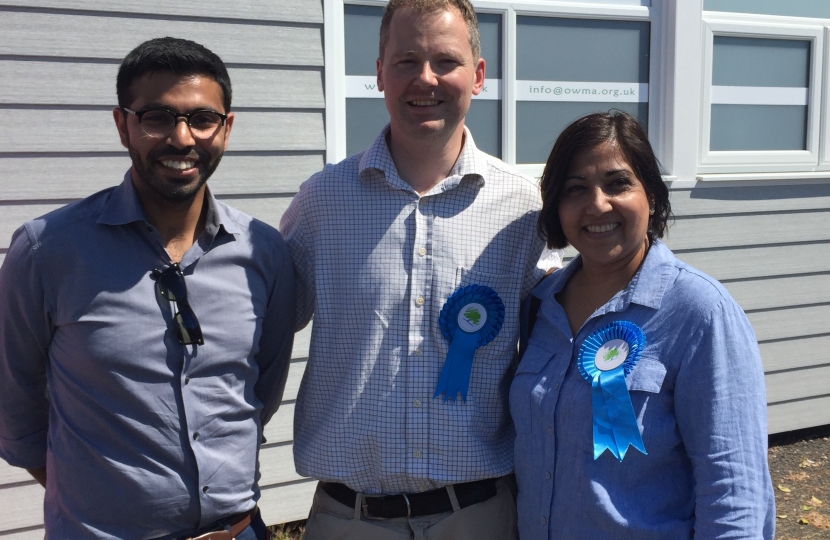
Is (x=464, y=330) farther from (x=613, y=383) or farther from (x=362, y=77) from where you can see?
(x=362, y=77)

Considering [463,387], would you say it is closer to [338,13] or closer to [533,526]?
[533,526]

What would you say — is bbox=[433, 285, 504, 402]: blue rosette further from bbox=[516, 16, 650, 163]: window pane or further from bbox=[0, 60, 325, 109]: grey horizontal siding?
bbox=[516, 16, 650, 163]: window pane

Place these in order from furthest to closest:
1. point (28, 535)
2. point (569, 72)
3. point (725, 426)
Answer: point (569, 72) < point (28, 535) < point (725, 426)

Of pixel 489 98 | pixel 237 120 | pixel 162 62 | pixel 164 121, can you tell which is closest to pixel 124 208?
pixel 164 121

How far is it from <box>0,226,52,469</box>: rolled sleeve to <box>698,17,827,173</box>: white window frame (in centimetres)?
378

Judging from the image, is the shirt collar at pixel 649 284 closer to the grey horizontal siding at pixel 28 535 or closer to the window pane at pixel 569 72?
the window pane at pixel 569 72

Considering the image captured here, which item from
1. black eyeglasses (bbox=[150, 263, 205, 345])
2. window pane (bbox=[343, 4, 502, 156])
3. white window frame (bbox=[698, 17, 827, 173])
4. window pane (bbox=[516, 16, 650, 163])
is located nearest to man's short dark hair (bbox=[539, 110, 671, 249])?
black eyeglasses (bbox=[150, 263, 205, 345])

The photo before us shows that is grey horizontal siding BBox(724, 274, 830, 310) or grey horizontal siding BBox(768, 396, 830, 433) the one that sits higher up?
grey horizontal siding BBox(724, 274, 830, 310)

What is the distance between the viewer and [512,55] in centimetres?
415

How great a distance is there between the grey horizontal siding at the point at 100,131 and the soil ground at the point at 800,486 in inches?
Result: 74.2

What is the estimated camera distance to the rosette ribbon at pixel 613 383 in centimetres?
186

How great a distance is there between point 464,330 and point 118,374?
0.91m

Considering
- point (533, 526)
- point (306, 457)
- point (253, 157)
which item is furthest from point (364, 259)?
point (253, 157)

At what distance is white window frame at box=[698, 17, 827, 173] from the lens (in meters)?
4.56
